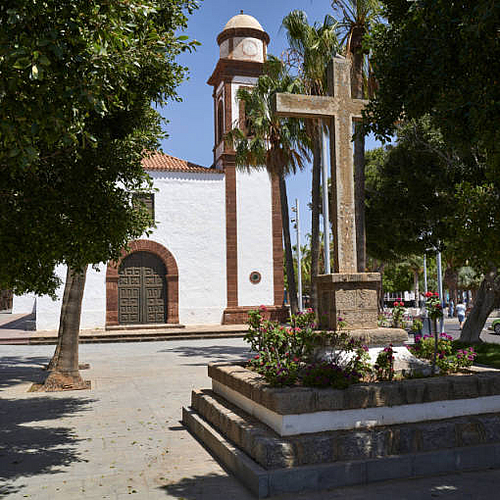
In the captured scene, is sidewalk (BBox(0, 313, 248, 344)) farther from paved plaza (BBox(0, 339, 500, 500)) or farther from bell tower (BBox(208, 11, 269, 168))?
paved plaza (BBox(0, 339, 500, 500))

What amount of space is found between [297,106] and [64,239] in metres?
3.21

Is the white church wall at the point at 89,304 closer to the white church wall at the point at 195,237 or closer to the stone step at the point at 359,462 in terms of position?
the white church wall at the point at 195,237

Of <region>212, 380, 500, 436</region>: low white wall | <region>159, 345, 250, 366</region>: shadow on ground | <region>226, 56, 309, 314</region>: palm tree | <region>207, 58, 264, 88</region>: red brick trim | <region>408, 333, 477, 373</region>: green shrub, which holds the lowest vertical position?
<region>159, 345, 250, 366</region>: shadow on ground

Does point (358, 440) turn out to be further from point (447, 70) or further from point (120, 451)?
point (447, 70)

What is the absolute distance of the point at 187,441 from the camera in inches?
245

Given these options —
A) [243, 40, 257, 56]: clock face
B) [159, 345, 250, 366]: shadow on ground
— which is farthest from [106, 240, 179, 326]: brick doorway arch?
[243, 40, 257, 56]: clock face

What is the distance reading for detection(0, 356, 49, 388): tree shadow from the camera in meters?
11.3

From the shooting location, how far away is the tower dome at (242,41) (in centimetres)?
2595

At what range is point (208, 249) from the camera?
81.1 ft

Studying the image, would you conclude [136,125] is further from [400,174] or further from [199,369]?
[400,174]

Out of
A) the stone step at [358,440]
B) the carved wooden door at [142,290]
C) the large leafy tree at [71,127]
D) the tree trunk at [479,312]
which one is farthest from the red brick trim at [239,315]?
the stone step at [358,440]

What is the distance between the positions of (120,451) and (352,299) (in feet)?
10.2

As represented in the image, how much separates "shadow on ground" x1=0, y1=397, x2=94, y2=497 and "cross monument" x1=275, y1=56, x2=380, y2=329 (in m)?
3.33

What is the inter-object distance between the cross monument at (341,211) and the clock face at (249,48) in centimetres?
2041
